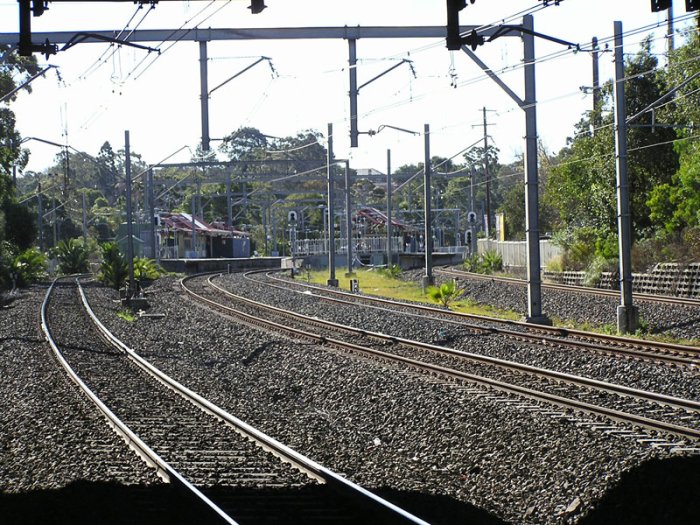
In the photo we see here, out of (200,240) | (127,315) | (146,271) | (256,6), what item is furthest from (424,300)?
(200,240)

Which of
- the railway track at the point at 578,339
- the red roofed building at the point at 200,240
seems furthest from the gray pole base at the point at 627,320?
the red roofed building at the point at 200,240

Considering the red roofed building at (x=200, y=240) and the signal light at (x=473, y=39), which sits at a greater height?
the signal light at (x=473, y=39)

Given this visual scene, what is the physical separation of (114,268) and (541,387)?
1339 inches

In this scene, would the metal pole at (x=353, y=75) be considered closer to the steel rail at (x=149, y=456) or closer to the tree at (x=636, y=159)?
the steel rail at (x=149, y=456)

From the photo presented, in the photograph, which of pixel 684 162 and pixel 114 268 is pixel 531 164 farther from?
pixel 114 268

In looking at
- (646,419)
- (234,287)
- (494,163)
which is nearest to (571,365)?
(646,419)

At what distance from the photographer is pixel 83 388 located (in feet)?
48.7

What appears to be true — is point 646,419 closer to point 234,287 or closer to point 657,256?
point 657,256

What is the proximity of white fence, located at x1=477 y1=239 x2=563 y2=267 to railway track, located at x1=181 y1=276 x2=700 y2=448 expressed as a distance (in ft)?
83.1

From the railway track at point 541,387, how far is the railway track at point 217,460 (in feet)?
10.6

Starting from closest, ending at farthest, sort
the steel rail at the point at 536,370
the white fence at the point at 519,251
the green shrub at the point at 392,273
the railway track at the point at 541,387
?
the railway track at the point at 541,387 → the steel rail at the point at 536,370 → the white fence at the point at 519,251 → the green shrub at the point at 392,273

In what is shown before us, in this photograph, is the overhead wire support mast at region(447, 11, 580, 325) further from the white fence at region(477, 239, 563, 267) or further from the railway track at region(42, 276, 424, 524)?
the white fence at region(477, 239, 563, 267)

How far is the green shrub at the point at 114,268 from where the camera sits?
44719mm

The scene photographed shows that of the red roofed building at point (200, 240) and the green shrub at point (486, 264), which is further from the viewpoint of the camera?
the red roofed building at point (200, 240)
